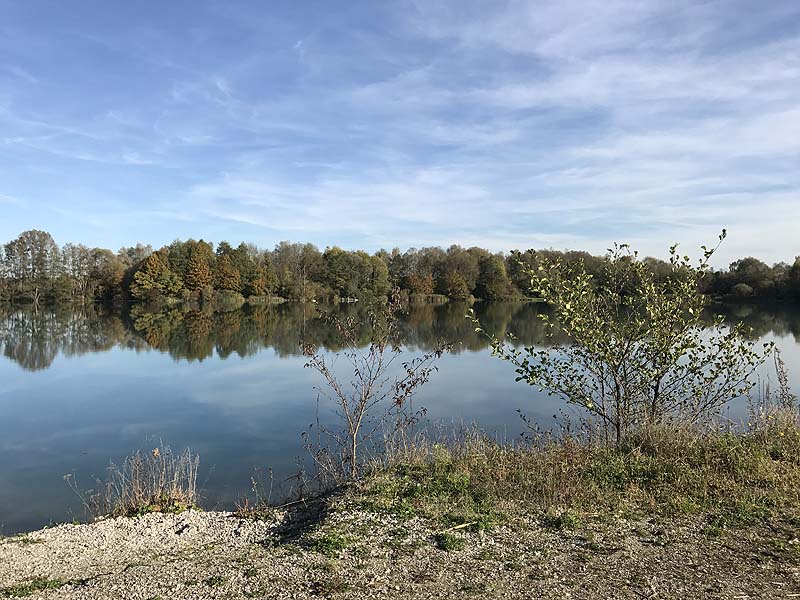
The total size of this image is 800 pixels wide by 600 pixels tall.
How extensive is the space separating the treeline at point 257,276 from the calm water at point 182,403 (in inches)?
1349

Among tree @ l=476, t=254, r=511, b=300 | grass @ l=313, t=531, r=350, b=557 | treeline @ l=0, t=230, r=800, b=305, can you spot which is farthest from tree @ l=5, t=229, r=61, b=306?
grass @ l=313, t=531, r=350, b=557

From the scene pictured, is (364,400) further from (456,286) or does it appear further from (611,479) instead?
(456,286)

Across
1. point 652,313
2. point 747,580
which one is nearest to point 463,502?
point 747,580

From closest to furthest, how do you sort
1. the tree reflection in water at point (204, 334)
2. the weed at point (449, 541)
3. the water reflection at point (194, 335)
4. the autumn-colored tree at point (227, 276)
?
the weed at point (449, 541) → the water reflection at point (194, 335) → the tree reflection in water at point (204, 334) → the autumn-colored tree at point (227, 276)

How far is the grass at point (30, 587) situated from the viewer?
4.74 metres

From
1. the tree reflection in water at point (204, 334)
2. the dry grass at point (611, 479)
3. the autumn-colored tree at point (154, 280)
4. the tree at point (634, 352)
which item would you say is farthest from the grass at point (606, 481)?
the autumn-colored tree at point (154, 280)

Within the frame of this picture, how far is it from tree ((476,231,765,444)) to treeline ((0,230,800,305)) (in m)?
54.2

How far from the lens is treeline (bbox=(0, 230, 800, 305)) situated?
6950cm

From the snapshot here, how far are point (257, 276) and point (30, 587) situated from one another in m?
75.4

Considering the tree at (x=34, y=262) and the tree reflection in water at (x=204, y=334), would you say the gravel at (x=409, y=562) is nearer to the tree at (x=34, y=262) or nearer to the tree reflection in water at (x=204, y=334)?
the tree reflection in water at (x=204, y=334)

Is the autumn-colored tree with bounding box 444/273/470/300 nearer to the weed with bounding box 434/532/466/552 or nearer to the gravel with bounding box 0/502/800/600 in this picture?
the gravel with bounding box 0/502/800/600

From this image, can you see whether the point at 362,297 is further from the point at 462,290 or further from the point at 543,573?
the point at 543,573

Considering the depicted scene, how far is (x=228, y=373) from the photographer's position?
23812 mm

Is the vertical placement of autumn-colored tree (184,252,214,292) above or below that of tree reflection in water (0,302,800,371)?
above
